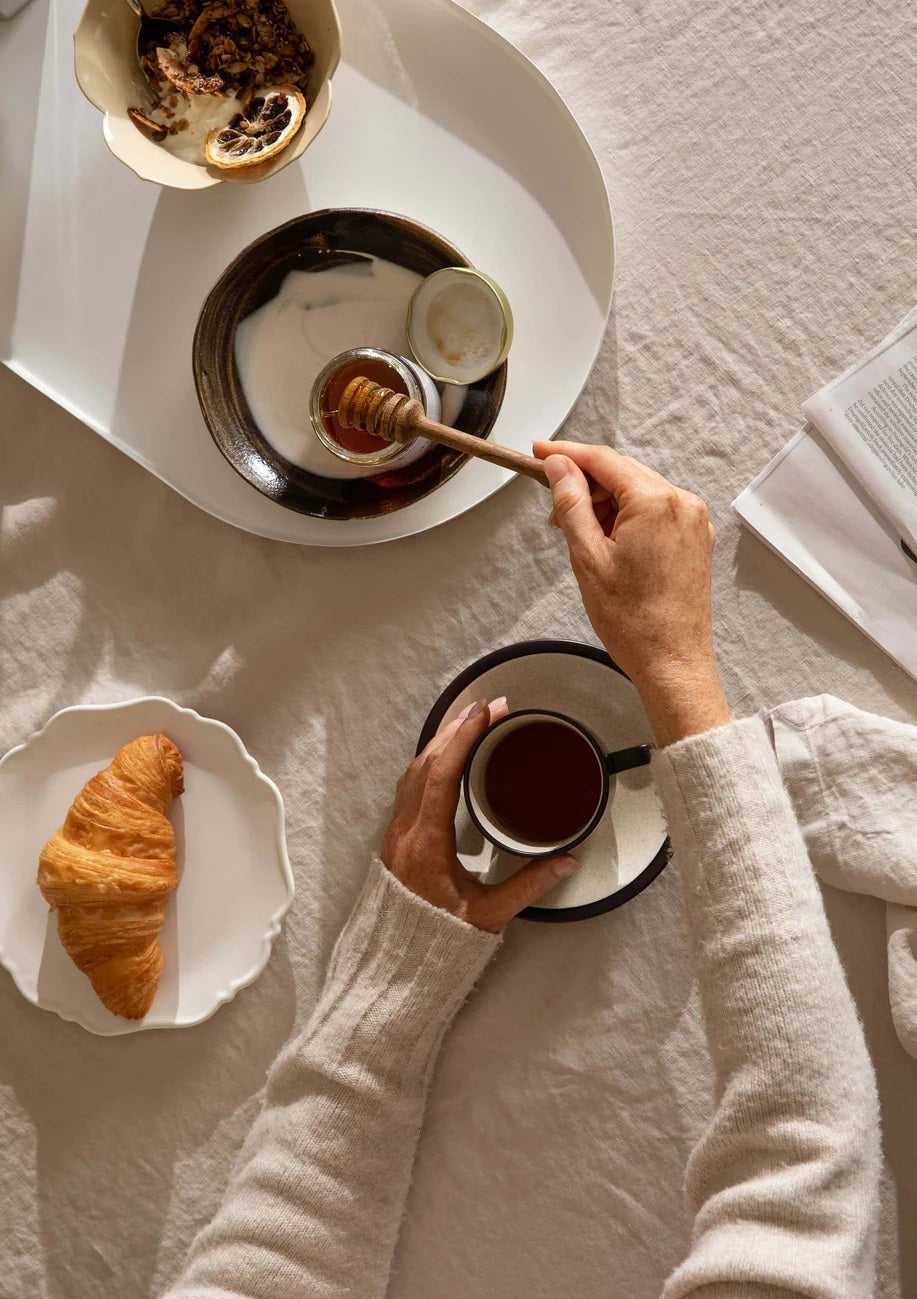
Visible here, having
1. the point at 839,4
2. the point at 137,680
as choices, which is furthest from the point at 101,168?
the point at 839,4

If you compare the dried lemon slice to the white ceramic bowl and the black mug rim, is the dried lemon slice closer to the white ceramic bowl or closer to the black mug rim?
the white ceramic bowl

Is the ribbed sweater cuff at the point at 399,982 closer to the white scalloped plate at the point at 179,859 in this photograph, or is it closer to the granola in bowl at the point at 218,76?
the white scalloped plate at the point at 179,859

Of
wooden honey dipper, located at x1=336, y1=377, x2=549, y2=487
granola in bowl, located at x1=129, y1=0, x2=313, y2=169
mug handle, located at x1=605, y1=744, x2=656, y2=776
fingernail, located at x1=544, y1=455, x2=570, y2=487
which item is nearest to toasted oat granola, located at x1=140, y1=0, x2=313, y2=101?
granola in bowl, located at x1=129, y1=0, x2=313, y2=169

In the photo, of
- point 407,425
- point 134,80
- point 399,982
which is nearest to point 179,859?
point 399,982

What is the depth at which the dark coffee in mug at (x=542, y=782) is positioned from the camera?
935 mm

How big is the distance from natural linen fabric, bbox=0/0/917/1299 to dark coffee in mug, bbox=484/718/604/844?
0.39ft

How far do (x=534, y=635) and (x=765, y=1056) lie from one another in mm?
443

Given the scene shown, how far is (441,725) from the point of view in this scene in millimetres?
1002

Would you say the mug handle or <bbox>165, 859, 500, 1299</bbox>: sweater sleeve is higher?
the mug handle

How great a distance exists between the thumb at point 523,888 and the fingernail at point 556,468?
13.8 inches

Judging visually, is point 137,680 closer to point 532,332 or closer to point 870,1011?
point 532,332

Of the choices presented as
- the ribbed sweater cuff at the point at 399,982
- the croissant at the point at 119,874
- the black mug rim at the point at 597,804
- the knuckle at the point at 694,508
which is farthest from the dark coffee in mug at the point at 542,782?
the croissant at the point at 119,874

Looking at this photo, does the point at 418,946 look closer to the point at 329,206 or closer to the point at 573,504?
the point at 573,504

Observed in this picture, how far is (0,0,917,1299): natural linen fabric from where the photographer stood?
0.99 metres
